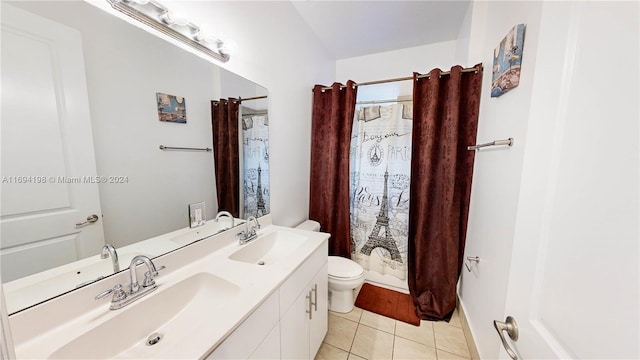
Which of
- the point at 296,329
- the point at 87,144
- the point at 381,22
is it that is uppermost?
the point at 381,22

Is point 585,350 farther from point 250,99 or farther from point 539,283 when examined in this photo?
point 250,99

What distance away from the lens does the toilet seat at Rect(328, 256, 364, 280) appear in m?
1.82

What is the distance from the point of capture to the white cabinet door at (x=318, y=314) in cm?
136

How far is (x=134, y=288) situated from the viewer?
843 millimetres

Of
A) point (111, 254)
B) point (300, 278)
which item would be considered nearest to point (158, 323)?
point (111, 254)

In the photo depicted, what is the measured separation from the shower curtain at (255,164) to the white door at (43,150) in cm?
81

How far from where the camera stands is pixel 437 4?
1.74m

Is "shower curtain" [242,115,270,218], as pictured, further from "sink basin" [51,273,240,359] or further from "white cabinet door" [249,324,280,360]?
"white cabinet door" [249,324,280,360]

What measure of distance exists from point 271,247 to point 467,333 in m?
1.58

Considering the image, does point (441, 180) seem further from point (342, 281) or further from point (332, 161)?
point (342, 281)

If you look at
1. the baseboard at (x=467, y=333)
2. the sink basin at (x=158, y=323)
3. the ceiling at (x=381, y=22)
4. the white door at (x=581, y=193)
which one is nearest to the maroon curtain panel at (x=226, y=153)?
the sink basin at (x=158, y=323)

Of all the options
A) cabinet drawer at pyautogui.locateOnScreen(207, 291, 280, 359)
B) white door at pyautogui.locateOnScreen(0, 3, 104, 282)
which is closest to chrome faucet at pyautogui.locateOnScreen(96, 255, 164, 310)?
white door at pyautogui.locateOnScreen(0, 3, 104, 282)

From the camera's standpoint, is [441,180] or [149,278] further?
[441,180]

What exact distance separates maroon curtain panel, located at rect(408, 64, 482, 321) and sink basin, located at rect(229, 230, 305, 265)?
114 cm
